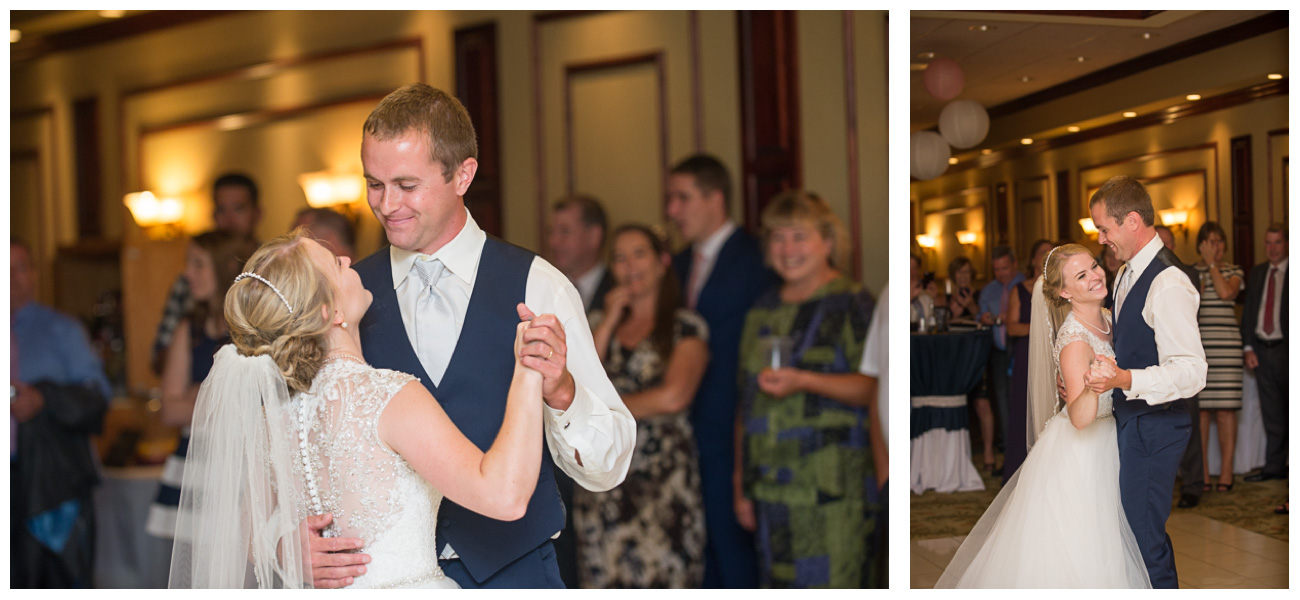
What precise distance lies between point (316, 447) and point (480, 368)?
0.27m

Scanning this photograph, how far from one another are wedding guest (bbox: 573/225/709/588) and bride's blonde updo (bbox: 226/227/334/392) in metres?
1.42

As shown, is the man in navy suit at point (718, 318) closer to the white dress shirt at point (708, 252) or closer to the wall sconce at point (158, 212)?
the white dress shirt at point (708, 252)

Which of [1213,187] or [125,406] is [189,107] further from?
[1213,187]

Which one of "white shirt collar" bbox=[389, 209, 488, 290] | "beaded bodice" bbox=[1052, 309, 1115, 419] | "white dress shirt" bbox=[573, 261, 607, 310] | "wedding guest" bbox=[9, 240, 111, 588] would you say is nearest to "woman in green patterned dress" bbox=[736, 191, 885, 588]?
"white dress shirt" bbox=[573, 261, 607, 310]

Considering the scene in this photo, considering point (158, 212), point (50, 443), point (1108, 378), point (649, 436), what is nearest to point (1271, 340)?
point (1108, 378)

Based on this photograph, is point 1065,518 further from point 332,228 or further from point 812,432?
point 332,228

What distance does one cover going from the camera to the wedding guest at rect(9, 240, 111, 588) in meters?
3.49

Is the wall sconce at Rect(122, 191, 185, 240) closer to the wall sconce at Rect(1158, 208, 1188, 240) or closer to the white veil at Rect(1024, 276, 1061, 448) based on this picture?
the white veil at Rect(1024, 276, 1061, 448)

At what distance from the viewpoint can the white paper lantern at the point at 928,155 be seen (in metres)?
1.97

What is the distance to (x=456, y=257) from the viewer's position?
1520 mm

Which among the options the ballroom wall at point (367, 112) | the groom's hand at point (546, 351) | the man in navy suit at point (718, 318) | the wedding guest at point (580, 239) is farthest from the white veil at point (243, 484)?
the ballroom wall at point (367, 112)

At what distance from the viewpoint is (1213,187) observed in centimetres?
182

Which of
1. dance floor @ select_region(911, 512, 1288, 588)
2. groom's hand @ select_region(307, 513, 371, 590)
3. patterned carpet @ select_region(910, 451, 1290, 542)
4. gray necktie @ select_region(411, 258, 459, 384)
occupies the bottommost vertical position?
dance floor @ select_region(911, 512, 1288, 588)
